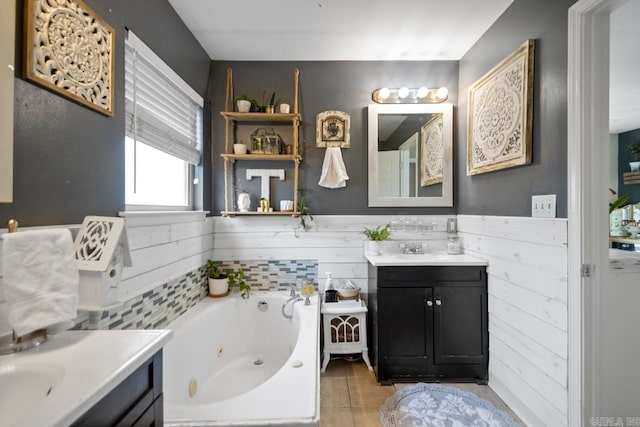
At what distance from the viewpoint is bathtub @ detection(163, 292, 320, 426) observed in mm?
964

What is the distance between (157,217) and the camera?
5.23ft

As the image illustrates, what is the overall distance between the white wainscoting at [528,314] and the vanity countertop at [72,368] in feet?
5.81

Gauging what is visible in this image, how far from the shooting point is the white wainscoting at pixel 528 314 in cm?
140

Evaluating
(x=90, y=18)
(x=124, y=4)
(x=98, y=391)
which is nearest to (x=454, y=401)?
(x=98, y=391)

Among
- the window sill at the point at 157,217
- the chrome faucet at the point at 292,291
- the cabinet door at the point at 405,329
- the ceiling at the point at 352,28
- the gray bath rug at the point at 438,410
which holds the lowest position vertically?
the gray bath rug at the point at 438,410

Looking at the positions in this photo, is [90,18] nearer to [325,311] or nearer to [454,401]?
[325,311]

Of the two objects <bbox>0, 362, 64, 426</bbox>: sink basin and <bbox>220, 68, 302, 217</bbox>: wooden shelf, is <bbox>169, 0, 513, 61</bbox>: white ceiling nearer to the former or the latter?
<bbox>220, 68, 302, 217</bbox>: wooden shelf

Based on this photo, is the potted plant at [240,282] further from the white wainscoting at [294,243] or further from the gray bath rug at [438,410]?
the gray bath rug at [438,410]

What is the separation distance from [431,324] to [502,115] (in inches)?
59.3

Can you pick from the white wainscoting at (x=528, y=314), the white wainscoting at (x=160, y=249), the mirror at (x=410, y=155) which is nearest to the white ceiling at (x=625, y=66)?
the mirror at (x=410, y=155)

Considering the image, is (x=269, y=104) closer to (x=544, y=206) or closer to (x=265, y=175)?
(x=265, y=175)

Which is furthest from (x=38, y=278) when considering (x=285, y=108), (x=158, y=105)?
(x=285, y=108)

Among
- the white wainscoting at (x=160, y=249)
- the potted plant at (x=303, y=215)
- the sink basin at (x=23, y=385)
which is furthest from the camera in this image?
Result: the potted plant at (x=303, y=215)

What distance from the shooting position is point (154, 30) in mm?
1617
